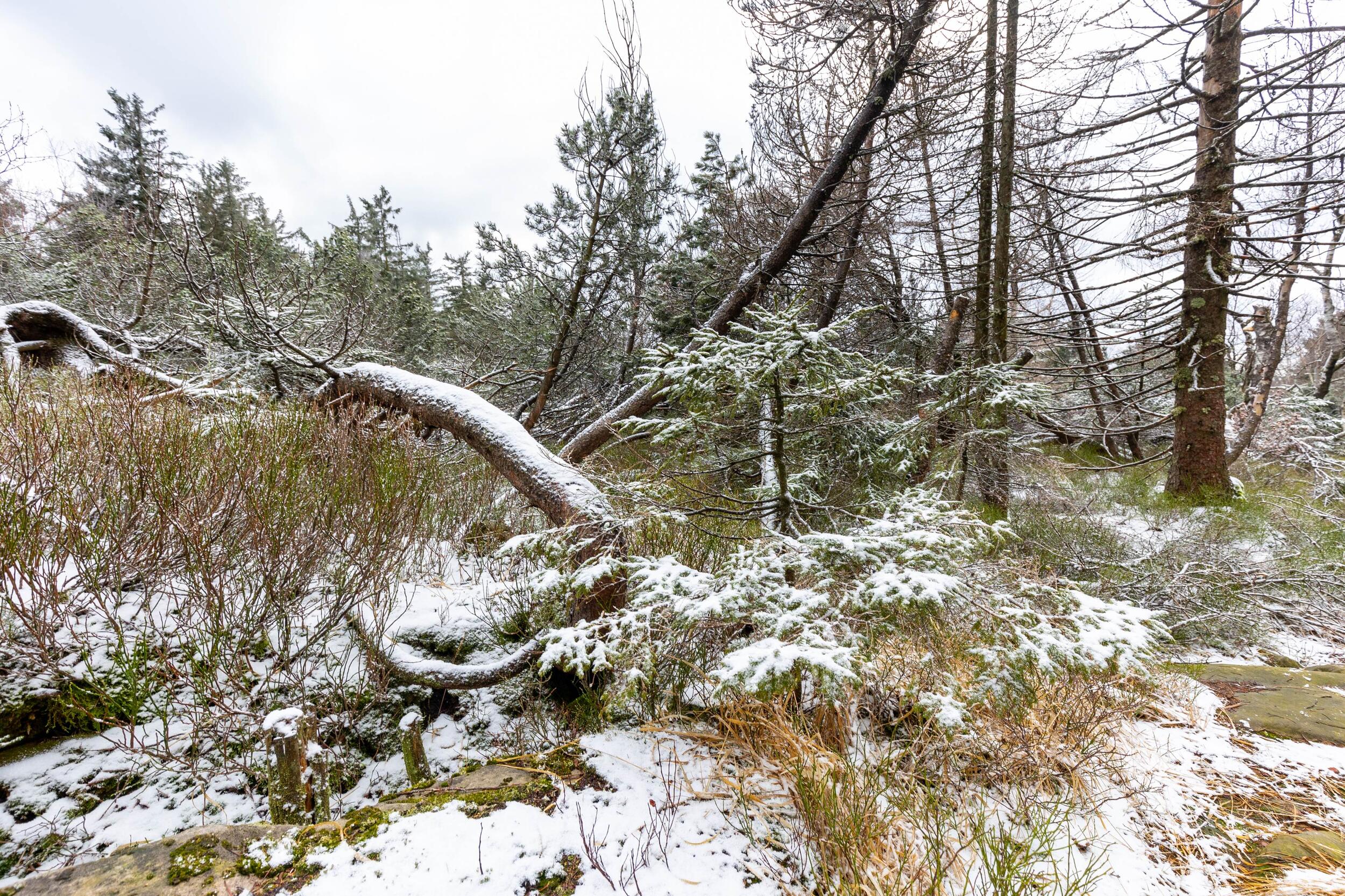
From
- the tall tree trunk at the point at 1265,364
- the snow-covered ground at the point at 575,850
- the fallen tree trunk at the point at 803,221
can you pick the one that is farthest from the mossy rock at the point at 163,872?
the tall tree trunk at the point at 1265,364

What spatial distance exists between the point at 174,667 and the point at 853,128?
6.31 meters

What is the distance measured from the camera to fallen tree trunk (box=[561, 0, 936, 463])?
13.6 ft

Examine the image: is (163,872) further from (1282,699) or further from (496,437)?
(1282,699)

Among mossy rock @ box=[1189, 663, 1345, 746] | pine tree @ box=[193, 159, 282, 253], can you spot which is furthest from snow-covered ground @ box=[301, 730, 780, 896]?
pine tree @ box=[193, 159, 282, 253]

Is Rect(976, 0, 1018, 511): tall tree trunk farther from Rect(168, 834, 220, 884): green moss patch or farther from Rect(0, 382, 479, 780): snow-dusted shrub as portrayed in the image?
Rect(168, 834, 220, 884): green moss patch

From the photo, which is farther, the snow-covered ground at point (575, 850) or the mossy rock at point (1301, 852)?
the mossy rock at point (1301, 852)

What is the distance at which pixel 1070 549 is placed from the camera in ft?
15.3

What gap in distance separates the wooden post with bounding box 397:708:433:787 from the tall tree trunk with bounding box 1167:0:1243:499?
25.0 feet

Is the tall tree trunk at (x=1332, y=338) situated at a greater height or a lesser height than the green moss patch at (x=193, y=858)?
greater

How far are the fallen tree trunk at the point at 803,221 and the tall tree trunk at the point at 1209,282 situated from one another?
11.5ft

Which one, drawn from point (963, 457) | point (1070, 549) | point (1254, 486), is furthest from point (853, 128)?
point (1254, 486)

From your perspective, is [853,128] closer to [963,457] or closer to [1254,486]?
[963,457]

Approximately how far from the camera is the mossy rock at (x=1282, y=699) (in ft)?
8.18

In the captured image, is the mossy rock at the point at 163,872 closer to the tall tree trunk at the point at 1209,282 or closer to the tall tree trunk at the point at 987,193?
the tall tree trunk at the point at 987,193
